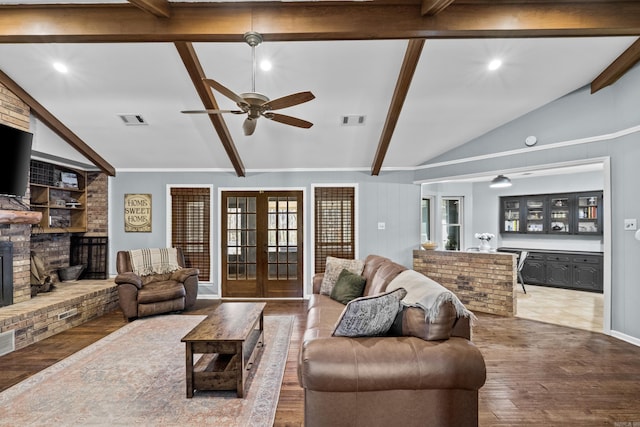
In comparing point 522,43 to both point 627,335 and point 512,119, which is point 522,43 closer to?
point 512,119

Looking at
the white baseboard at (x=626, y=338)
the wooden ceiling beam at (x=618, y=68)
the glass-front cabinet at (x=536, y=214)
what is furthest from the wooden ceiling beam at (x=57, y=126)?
the glass-front cabinet at (x=536, y=214)

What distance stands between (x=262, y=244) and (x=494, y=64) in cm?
443

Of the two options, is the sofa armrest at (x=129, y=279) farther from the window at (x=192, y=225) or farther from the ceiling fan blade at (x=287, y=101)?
the ceiling fan blade at (x=287, y=101)

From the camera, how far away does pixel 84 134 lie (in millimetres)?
4770

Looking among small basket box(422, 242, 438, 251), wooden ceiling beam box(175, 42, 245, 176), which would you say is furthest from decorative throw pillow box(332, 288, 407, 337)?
small basket box(422, 242, 438, 251)

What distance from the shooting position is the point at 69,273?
5258 mm

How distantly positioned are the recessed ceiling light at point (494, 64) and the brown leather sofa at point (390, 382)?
3.02m

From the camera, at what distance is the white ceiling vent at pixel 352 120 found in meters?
4.47

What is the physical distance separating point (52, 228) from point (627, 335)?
818 cm

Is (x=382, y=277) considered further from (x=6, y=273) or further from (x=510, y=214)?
(x=510, y=214)

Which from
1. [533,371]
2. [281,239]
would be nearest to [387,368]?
[533,371]

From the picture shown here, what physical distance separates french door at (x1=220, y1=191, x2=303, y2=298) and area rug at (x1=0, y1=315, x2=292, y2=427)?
7.75ft

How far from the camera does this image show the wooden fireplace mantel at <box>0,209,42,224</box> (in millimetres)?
3545

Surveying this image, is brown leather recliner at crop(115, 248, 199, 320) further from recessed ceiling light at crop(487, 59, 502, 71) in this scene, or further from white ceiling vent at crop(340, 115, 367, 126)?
recessed ceiling light at crop(487, 59, 502, 71)
